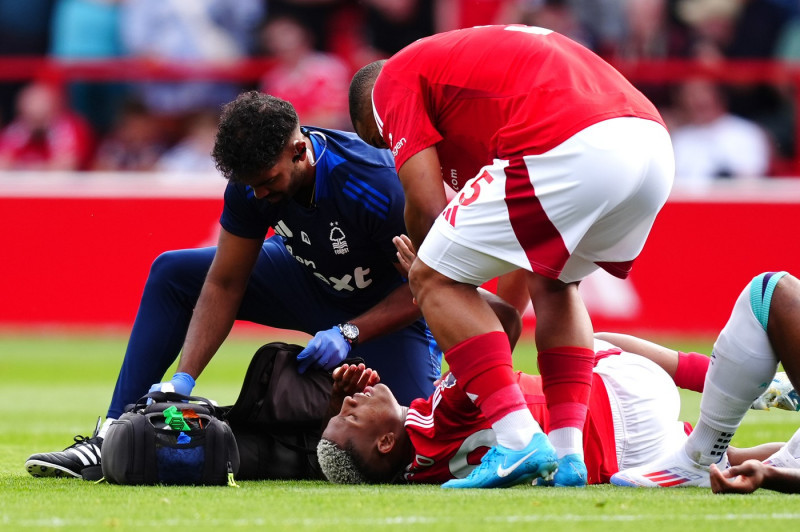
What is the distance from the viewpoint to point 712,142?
13305mm

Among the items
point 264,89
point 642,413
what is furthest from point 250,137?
point 264,89

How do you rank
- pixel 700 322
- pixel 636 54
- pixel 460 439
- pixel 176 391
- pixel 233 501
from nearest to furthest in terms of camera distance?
pixel 233 501, pixel 460 439, pixel 176 391, pixel 700 322, pixel 636 54

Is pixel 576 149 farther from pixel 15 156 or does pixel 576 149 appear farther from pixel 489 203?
pixel 15 156

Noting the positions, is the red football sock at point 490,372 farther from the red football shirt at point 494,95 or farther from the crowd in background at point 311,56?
the crowd in background at point 311,56

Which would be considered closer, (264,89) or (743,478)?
(743,478)

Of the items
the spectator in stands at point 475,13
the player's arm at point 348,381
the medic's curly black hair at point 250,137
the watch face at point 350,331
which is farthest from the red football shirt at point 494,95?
the spectator in stands at point 475,13

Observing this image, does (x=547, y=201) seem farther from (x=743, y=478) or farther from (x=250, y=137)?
(x=250, y=137)

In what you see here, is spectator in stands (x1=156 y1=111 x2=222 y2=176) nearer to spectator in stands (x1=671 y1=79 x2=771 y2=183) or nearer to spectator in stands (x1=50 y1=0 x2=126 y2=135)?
spectator in stands (x1=50 y1=0 x2=126 y2=135)

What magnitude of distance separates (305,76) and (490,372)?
9424 millimetres

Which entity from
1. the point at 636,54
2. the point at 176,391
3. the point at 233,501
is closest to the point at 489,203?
the point at 233,501

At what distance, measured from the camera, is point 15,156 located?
45.9 ft

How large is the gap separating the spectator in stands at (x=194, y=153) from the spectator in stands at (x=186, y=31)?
0.32 meters

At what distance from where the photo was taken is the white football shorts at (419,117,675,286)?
4496mm

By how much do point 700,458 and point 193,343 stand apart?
230 cm
